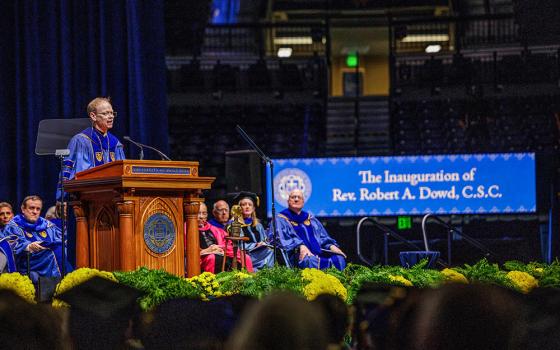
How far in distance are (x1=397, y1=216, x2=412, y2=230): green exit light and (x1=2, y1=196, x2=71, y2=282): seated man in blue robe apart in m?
5.77

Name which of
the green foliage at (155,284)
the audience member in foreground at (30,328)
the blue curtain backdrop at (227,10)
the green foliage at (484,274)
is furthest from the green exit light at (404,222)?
the blue curtain backdrop at (227,10)

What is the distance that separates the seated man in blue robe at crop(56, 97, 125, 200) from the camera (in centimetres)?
696

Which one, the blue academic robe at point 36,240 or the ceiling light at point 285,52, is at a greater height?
the ceiling light at point 285,52

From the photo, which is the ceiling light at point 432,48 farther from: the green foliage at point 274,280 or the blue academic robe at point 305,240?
the green foliage at point 274,280

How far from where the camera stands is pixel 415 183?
1324cm

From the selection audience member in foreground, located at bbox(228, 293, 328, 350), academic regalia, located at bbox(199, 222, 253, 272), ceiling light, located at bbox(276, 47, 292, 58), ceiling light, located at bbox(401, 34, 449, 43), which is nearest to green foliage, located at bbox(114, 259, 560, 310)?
academic regalia, located at bbox(199, 222, 253, 272)

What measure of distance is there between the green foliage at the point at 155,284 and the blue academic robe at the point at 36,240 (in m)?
2.85

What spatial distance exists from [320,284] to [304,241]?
393 centimetres

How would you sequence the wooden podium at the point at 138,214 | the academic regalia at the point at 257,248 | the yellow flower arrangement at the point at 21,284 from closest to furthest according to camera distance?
the yellow flower arrangement at the point at 21,284, the wooden podium at the point at 138,214, the academic regalia at the point at 257,248

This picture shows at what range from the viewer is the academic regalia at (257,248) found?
9.95 metres

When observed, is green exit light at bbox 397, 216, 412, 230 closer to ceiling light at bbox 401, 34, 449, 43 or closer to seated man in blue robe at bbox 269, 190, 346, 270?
seated man in blue robe at bbox 269, 190, 346, 270

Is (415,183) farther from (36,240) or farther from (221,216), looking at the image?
(36,240)

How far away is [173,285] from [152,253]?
74 cm

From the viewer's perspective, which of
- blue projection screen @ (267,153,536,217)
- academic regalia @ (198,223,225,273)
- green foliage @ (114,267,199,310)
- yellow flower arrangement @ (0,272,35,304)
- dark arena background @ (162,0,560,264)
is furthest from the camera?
dark arena background @ (162,0,560,264)
